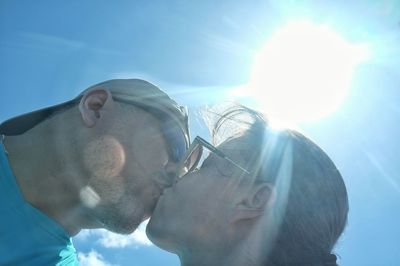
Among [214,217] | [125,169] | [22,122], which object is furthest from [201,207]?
[22,122]

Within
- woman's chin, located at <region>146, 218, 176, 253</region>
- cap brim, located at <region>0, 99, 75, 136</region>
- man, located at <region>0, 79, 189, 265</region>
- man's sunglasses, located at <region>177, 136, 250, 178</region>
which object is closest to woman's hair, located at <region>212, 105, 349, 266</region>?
man's sunglasses, located at <region>177, 136, 250, 178</region>

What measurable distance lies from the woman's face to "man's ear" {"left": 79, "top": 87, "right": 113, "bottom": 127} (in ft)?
4.03

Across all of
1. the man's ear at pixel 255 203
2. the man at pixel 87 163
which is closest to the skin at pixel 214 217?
the man's ear at pixel 255 203

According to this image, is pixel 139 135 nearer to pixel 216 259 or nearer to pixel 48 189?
pixel 48 189

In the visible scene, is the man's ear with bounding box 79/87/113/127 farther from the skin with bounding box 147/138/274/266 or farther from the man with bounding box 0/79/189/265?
the skin with bounding box 147/138/274/266

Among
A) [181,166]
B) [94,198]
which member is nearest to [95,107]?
[94,198]

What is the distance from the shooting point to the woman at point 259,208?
9.40 ft

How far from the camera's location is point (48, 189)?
376 cm

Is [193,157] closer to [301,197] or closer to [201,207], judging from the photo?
[201,207]

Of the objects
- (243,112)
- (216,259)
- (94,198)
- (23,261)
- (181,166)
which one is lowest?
(23,261)

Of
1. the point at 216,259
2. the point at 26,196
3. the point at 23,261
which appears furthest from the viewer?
the point at 26,196

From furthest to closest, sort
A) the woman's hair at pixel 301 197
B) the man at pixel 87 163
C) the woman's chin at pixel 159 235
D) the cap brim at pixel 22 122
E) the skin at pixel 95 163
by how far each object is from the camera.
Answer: the cap brim at pixel 22 122 < the skin at pixel 95 163 < the man at pixel 87 163 < the woman's chin at pixel 159 235 < the woman's hair at pixel 301 197

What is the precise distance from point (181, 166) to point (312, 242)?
4.24 ft

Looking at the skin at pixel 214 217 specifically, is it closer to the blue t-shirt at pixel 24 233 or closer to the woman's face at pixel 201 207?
the woman's face at pixel 201 207
